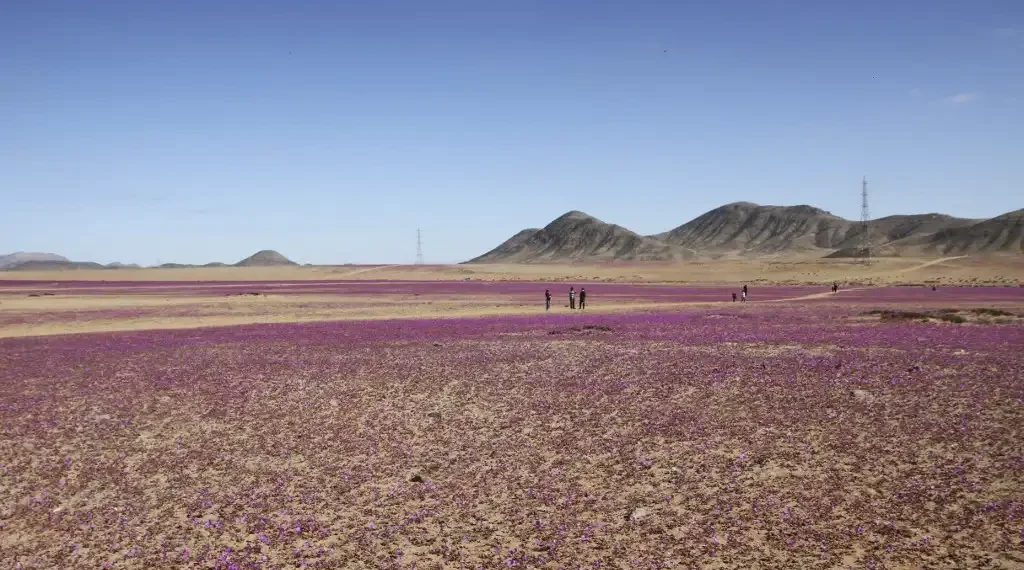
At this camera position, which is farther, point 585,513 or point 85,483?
point 85,483

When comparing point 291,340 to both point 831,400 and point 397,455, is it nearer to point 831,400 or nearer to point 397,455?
point 397,455

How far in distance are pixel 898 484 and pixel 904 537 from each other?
7.09 ft

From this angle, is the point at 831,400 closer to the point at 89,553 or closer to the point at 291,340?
the point at 89,553

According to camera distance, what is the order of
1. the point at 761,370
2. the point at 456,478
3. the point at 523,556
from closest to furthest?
1. the point at 523,556
2. the point at 456,478
3. the point at 761,370

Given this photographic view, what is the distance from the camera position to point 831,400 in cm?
1678

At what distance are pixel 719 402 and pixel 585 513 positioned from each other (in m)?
8.01

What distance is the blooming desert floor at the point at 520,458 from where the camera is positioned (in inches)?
351

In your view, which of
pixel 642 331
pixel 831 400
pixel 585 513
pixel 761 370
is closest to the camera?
pixel 585 513

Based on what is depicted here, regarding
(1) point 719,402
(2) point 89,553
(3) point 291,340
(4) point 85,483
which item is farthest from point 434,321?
(2) point 89,553

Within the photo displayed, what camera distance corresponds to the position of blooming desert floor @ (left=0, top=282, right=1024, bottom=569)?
892 centimetres

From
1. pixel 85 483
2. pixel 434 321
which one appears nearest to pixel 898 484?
pixel 85 483

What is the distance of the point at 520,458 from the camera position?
1273cm

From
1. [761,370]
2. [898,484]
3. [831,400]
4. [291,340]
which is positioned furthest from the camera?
[291,340]

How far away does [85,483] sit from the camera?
11.7 meters
